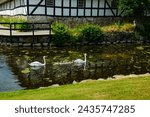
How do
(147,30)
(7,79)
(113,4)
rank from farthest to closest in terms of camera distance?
1. (113,4)
2. (147,30)
3. (7,79)

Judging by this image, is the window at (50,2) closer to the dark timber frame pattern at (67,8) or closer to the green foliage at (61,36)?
the dark timber frame pattern at (67,8)

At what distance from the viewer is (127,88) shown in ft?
37.3

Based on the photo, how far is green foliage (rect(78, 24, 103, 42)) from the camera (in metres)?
29.7

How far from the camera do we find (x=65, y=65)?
21328mm

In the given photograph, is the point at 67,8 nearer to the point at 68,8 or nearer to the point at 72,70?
the point at 68,8

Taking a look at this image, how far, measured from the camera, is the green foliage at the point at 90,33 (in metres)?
29.7

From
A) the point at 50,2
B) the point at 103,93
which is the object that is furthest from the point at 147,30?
the point at 103,93

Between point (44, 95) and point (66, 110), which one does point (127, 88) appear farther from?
point (66, 110)

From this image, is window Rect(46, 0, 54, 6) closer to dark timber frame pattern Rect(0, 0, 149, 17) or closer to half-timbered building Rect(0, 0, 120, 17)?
half-timbered building Rect(0, 0, 120, 17)

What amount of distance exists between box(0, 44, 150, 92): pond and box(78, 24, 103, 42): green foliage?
1.22m

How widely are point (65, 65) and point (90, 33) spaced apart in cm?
911

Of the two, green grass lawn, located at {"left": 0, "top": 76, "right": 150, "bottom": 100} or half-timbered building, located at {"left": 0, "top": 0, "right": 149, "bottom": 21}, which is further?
half-timbered building, located at {"left": 0, "top": 0, "right": 149, "bottom": 21}

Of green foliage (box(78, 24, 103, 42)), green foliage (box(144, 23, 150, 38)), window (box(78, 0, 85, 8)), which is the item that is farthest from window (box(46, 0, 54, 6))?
green foliage (box(144, 23, 150, 38))

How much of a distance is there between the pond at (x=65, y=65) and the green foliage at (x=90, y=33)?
1.22 m
